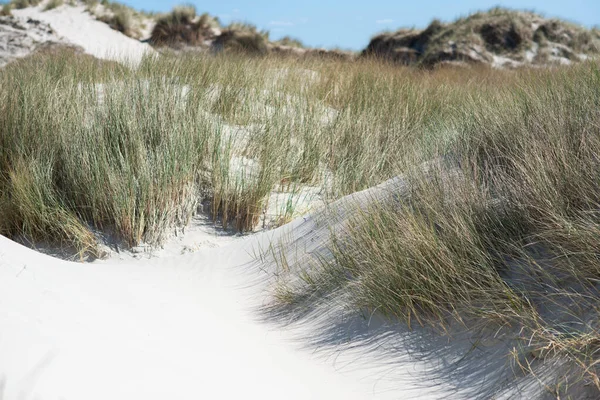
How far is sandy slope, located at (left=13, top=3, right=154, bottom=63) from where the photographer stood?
16297 mm

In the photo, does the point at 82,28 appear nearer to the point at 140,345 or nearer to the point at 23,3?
the point at 23,3

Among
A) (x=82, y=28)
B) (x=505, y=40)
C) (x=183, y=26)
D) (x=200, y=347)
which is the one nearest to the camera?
(x=200, y=347)

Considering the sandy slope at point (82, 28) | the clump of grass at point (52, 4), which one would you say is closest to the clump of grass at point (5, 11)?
the sandy slope at point (82, 28)

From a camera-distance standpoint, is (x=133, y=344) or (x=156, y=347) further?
(x=156, y=347)

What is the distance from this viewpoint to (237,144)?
21.4 feet

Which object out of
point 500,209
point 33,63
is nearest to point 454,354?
point 500,209

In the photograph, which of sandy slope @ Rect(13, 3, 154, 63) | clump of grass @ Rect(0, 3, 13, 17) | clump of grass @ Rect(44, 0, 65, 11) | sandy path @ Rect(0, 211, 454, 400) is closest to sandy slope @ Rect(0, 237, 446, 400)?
sandy path @ Rect(0, 211, 454, 400)

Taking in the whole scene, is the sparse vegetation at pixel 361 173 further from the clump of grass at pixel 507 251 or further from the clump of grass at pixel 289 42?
the clump of grass at pixel 289 42

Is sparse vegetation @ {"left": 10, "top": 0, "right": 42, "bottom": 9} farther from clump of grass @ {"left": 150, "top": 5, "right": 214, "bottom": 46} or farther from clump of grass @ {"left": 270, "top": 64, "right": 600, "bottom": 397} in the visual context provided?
clump of grass @ {"left": 270, "top": 64, "right": 600, "bottom": 397}

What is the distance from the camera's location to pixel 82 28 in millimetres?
17312

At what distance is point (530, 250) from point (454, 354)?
0.68 meters

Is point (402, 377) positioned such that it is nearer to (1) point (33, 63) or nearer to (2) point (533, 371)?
(2) point (533, 371)

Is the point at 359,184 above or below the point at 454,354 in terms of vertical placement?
below

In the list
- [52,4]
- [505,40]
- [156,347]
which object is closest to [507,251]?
[156,347]
